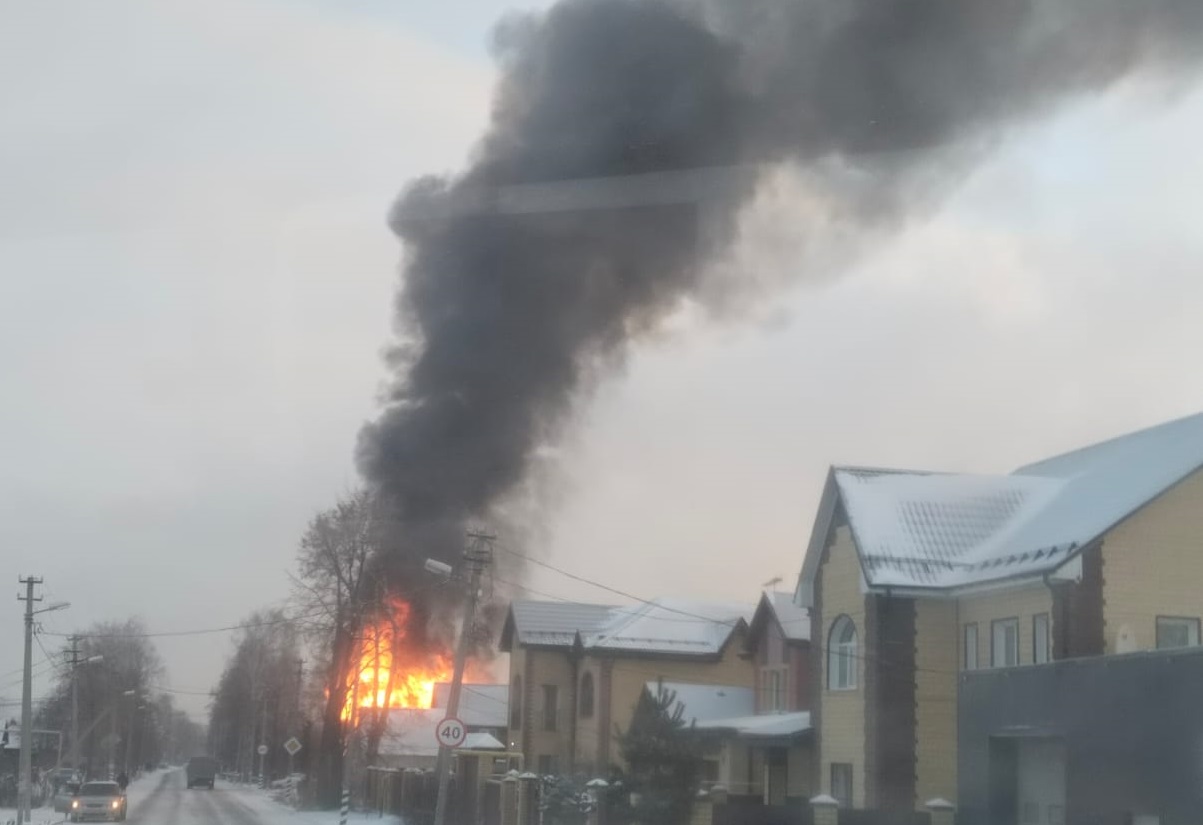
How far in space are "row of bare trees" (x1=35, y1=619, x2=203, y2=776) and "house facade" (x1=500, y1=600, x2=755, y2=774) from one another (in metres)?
27.7

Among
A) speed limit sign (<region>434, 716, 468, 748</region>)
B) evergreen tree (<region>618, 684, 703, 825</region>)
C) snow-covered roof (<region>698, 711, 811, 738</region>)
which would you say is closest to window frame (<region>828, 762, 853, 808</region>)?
snow-covered roof (<region>698, 711, 811, 738</region>)

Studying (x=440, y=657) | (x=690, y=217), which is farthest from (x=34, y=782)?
(x=690, y=217)

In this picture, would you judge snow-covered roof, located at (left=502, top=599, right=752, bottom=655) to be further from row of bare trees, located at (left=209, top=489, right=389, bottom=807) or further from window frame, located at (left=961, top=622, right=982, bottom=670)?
window frame, located at (left=961, top=622, right=982, bottom=670)

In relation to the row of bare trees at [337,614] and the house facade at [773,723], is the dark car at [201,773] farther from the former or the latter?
the house facade at [773,723]

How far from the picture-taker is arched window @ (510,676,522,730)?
5109 centimetres

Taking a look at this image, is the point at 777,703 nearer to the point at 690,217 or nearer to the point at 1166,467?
the point at 690,217

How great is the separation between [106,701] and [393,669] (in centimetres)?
5509

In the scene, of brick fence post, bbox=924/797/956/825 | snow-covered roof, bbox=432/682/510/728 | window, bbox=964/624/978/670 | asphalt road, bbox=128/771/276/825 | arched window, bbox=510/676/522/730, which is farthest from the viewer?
snow-covered roof, bbox=432/682/510/728

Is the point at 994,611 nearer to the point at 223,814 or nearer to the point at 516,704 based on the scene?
the point at 516,704

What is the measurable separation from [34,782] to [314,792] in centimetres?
1756

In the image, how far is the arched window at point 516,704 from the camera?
168 feet

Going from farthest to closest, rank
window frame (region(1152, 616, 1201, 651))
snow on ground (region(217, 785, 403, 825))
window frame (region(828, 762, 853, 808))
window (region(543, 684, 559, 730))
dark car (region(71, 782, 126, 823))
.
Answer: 1. window (region(543, 684, 559, 730))
2. dark car (region(71, 782, 126, 823))
3. snow on ground (region(217, 785, 403, 825))
4. window frame (region(828, 762, 853, 808))
5. window frame (region(1152, 616, 1201, 651))

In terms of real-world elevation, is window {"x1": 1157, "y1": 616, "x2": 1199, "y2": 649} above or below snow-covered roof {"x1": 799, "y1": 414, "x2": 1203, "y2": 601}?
below

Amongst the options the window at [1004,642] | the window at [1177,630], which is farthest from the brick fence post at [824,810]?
the window at [1177,630]
